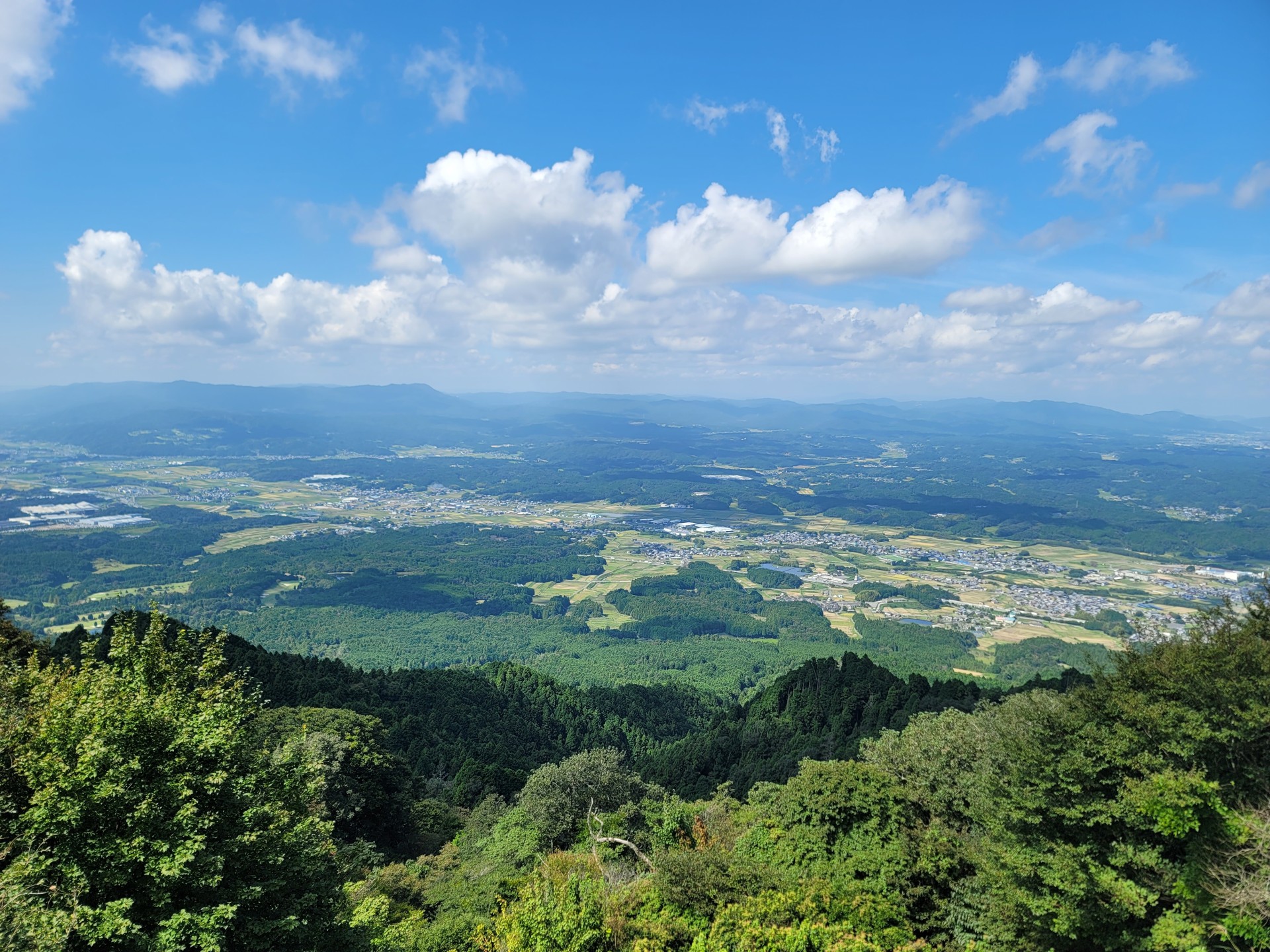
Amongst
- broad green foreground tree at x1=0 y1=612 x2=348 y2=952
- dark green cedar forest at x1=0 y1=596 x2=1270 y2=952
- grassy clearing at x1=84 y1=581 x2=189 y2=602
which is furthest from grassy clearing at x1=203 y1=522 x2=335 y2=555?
broad green foreground tree at x1=0 y1=612 x2=348 y2=952

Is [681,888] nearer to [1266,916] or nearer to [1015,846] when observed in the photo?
[1015,846]

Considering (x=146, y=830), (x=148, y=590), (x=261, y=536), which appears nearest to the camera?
(x=146, y=830)

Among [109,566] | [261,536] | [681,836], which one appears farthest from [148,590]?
[681,836]

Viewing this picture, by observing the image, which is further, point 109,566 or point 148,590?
point 109,566

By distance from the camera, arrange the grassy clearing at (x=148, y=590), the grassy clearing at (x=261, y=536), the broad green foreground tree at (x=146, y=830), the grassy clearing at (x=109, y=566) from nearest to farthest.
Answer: the broad green foreground tree at (x=146, y=830) → the grassy clearing at (x=148, y=590) → the grassy clearing at (x=109, y=566) → the grassy clearing at (x=261, y=536)

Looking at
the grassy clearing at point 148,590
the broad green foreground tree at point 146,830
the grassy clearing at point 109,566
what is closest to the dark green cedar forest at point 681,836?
the broad green foreground tree at point 146,830

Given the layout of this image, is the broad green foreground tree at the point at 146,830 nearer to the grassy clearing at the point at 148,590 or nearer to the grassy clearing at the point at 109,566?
the grassy clearing at the point at 148,590

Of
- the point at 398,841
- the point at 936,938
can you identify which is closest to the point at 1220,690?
the point at 936,938

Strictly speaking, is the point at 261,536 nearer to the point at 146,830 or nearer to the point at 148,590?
the point at 148,590
